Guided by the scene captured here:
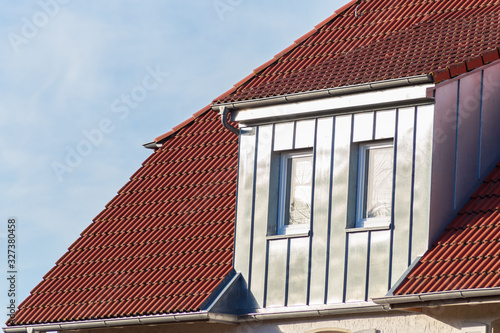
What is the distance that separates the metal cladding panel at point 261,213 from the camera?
14.3m

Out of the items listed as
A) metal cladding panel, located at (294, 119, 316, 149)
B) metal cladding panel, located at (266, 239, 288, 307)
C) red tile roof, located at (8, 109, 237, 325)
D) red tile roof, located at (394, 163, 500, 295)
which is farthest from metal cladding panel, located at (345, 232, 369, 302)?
red tile roof, located at (8, 109, 237, 325)

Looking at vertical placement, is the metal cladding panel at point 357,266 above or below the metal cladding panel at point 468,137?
below

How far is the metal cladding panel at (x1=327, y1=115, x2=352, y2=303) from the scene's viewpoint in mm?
13578

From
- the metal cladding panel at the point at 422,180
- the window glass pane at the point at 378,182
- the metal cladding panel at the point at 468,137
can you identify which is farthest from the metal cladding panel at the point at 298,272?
the metal cladding panel at the point at 468,137

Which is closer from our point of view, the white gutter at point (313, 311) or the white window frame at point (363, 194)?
the white gutter at point (313, 311)

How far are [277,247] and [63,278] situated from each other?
4.25 meters

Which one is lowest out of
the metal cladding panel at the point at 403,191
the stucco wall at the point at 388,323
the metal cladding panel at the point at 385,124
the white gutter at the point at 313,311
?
the stucco wall at the point at 388,323

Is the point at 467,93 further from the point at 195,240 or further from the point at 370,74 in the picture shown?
the point at 195,240

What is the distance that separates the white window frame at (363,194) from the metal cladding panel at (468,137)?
0.83 m

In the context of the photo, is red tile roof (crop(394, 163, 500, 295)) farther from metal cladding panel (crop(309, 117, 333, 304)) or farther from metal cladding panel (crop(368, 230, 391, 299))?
metal cladding panel (crop(309, 117, 333, 304))

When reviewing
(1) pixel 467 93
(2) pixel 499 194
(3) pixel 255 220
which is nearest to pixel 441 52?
(1) pixel 467 93

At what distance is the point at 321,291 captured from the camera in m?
13.7

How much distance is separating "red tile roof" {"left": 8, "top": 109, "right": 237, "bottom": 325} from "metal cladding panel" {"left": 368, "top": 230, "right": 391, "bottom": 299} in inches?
85.9

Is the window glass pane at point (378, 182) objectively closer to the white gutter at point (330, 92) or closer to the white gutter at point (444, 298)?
the white gutter at point (330, 92)
